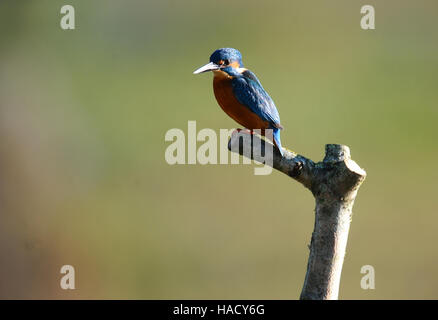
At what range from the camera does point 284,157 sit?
2.01 meters

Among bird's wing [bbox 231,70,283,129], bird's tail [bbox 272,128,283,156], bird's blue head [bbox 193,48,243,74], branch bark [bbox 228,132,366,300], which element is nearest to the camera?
branch bark [bbox 228,132,366,300]

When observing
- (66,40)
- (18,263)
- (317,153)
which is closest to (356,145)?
(317,153)

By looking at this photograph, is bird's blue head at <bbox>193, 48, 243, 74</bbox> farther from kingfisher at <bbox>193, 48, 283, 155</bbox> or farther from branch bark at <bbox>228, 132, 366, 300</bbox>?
branch bark at <bbox>228, 132, 366, 300</bbox>

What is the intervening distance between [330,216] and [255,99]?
2.68 ft

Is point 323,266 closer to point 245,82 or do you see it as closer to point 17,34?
point 245,82

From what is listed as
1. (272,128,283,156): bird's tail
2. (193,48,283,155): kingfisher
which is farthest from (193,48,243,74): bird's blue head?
(272,128,283,156): bird's tail

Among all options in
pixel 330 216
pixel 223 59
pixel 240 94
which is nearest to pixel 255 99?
pixel 240 94

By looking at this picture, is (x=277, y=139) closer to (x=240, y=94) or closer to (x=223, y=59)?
(x=240, y=94)

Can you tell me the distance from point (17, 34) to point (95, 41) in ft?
3.78

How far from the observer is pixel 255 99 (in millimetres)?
2475

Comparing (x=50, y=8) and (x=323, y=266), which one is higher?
(x=50, y=8)

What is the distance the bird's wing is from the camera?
2453mm

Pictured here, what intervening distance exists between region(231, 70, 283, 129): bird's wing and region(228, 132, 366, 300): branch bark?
0.55 meters

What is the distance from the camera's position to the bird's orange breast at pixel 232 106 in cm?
248
